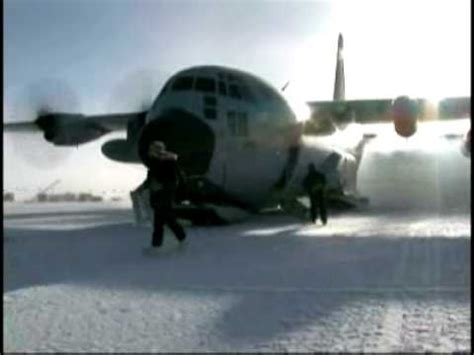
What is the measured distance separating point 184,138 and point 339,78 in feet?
70.8

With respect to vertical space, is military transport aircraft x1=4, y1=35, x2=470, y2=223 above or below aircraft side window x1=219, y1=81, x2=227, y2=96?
below

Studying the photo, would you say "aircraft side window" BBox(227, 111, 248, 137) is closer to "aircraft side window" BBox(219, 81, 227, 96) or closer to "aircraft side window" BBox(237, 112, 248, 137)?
"aircraft side window" BBox(237, 112, 248, 137)

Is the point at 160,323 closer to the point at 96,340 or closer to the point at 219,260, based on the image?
the point at 96,340

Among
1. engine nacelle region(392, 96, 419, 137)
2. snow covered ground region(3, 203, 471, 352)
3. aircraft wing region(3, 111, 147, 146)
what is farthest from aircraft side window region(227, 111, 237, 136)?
aircraft wing region(3, 111, 147, 146)

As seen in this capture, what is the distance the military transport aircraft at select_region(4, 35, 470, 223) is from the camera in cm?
1534

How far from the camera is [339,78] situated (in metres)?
35.1

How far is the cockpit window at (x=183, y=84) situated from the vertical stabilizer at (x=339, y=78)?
1808 cm

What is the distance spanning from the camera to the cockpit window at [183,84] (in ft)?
53.6

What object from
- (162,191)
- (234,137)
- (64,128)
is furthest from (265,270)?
(64,128)

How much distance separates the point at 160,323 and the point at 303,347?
4.56 ft

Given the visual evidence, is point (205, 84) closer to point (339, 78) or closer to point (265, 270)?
point (265, 270)

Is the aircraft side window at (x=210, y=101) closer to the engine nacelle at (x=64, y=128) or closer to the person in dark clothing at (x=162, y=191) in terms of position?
the person in dark clothing at (x=162, y=191)

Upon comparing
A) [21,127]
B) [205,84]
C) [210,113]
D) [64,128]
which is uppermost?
[205,84]

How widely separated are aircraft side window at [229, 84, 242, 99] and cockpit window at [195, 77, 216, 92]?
0.49 meters
